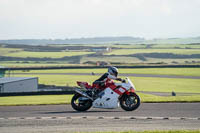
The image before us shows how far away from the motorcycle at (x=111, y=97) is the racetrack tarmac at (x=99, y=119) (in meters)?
0.29

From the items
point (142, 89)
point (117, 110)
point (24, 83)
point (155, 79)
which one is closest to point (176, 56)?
point (155, 79)

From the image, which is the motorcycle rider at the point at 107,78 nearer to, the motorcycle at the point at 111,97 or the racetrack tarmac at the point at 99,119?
the motorcycle at the point at 111,97

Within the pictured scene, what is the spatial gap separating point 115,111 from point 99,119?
7.35ft

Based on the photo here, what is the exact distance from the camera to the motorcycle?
16484 mm

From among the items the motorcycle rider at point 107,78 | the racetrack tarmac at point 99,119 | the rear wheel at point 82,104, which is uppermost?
the motorcycle rider at point 107,78

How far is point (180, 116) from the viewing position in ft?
48.2

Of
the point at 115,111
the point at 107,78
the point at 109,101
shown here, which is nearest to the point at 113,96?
the point at 109,101

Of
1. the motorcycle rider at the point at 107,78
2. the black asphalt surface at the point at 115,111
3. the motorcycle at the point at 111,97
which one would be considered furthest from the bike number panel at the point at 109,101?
the motorcycle rider at the point at 107,78

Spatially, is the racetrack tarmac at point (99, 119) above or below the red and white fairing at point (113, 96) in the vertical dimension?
below

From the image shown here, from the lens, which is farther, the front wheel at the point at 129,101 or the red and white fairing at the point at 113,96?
the red and white fairing at the point at 113,96

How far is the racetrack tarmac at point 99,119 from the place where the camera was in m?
12.7

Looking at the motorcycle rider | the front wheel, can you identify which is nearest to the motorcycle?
the front wheel

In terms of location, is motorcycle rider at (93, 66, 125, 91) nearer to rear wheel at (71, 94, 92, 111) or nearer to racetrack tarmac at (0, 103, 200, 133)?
rear wheel at (71, 94, 92, 111)

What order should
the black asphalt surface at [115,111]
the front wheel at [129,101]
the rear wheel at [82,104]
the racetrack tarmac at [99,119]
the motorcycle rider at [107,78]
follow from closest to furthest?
the racetrack tarmac at [99,119]
the black asphalt surface at [115,111]
the front wheel at [129,101]
the motorcycle rider at [107,78]
the rear wheel at [82,104]
